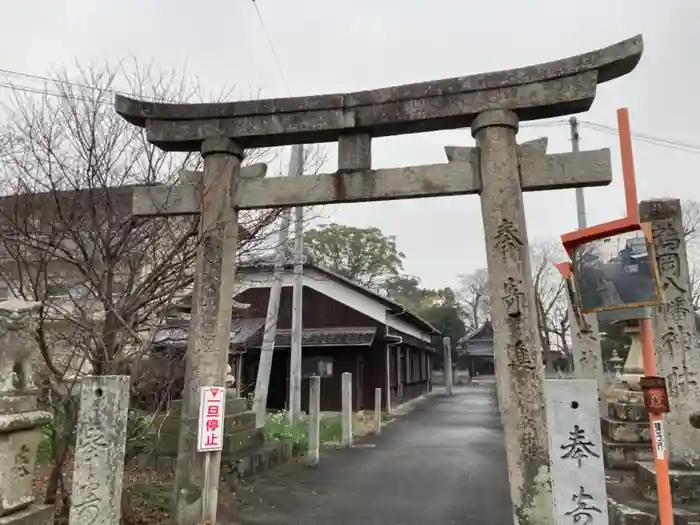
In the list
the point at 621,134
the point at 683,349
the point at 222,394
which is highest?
the point at 621,134

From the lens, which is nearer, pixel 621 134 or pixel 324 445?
pixel 621 134

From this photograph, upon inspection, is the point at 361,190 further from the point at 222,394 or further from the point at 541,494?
the point at 541,494

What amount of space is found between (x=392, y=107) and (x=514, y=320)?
300 cm

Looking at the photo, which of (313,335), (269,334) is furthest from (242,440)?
(313,335)

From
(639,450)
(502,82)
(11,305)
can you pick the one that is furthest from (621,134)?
(639,450)

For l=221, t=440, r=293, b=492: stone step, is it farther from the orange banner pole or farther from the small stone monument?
the orange banner pole

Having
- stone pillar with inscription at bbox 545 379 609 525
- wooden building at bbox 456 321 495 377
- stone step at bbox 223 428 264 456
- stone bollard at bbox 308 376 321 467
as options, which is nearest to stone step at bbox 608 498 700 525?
stone pillar with inscription at bbox 545 379 609 525

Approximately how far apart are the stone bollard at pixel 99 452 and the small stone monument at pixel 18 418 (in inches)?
14.6

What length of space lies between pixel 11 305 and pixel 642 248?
5262mm

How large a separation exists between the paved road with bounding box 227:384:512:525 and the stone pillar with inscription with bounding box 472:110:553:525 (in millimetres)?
1916

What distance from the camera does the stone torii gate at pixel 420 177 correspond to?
5.68m

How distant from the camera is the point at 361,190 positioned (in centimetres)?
649

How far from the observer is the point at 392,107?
6566 mm

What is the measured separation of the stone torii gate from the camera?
18.6ft
